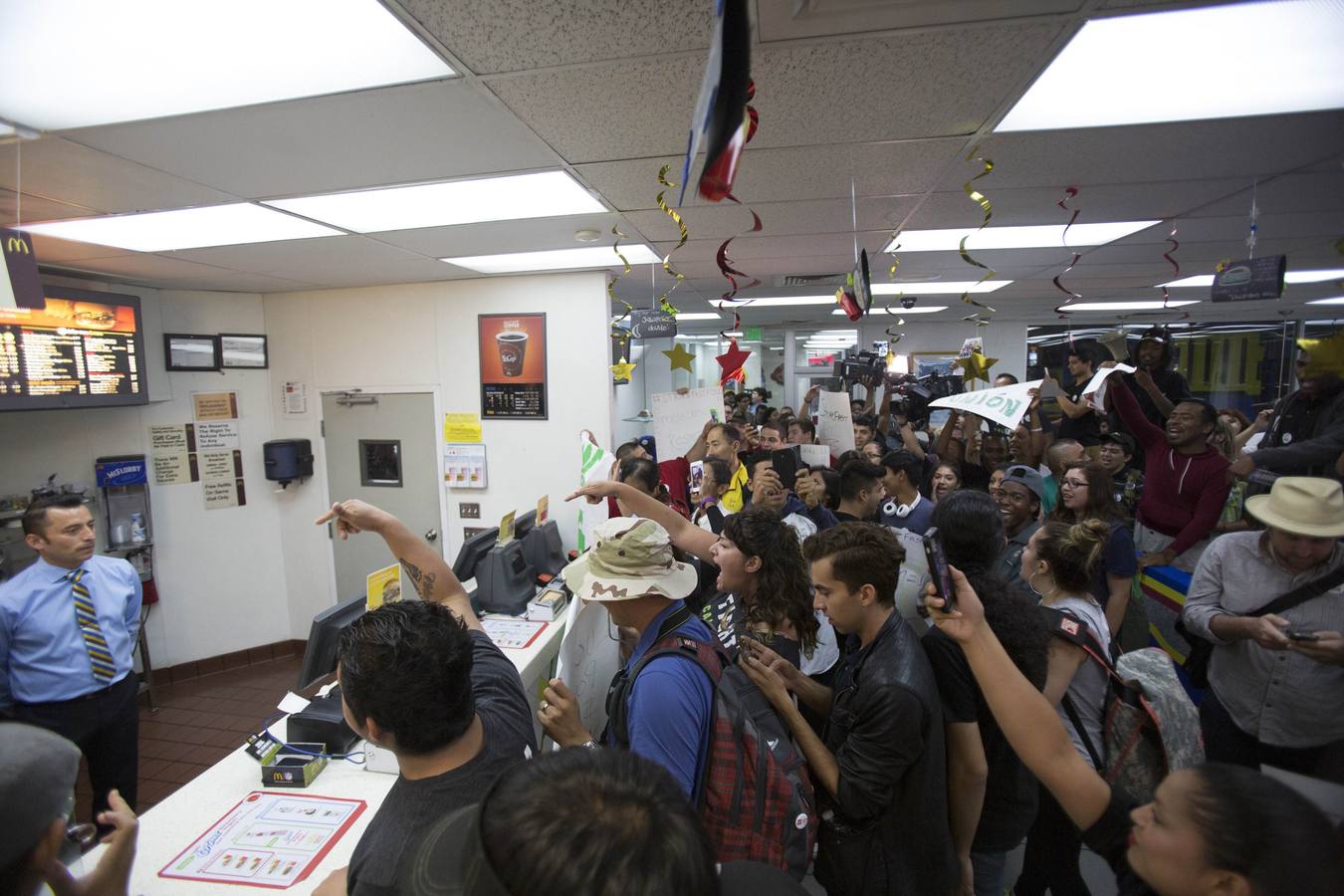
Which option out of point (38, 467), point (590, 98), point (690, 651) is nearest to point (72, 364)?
point (38, 467)

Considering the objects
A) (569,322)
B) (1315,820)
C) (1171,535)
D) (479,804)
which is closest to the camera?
(479,804)

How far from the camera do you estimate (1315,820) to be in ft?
2.43

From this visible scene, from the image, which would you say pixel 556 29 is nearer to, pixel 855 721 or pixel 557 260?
pixel 855 721

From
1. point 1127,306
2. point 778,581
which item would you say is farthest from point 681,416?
point 1127,306

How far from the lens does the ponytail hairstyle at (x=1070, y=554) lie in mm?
1746

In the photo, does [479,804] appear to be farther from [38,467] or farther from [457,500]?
[38,467]

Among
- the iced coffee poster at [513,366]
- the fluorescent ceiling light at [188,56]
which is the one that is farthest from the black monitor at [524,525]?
the fluorescent ceiling light at [188,56]

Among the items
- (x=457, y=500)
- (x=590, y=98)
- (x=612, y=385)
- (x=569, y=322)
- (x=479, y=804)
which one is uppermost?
(x=590, y=98)

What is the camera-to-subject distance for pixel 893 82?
1.54 m

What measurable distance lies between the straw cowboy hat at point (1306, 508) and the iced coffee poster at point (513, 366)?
3935 mm

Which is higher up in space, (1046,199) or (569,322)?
(1046,199)

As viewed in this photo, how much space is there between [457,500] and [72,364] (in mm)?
2471

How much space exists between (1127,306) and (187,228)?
9.69m

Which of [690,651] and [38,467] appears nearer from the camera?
[690,651]
